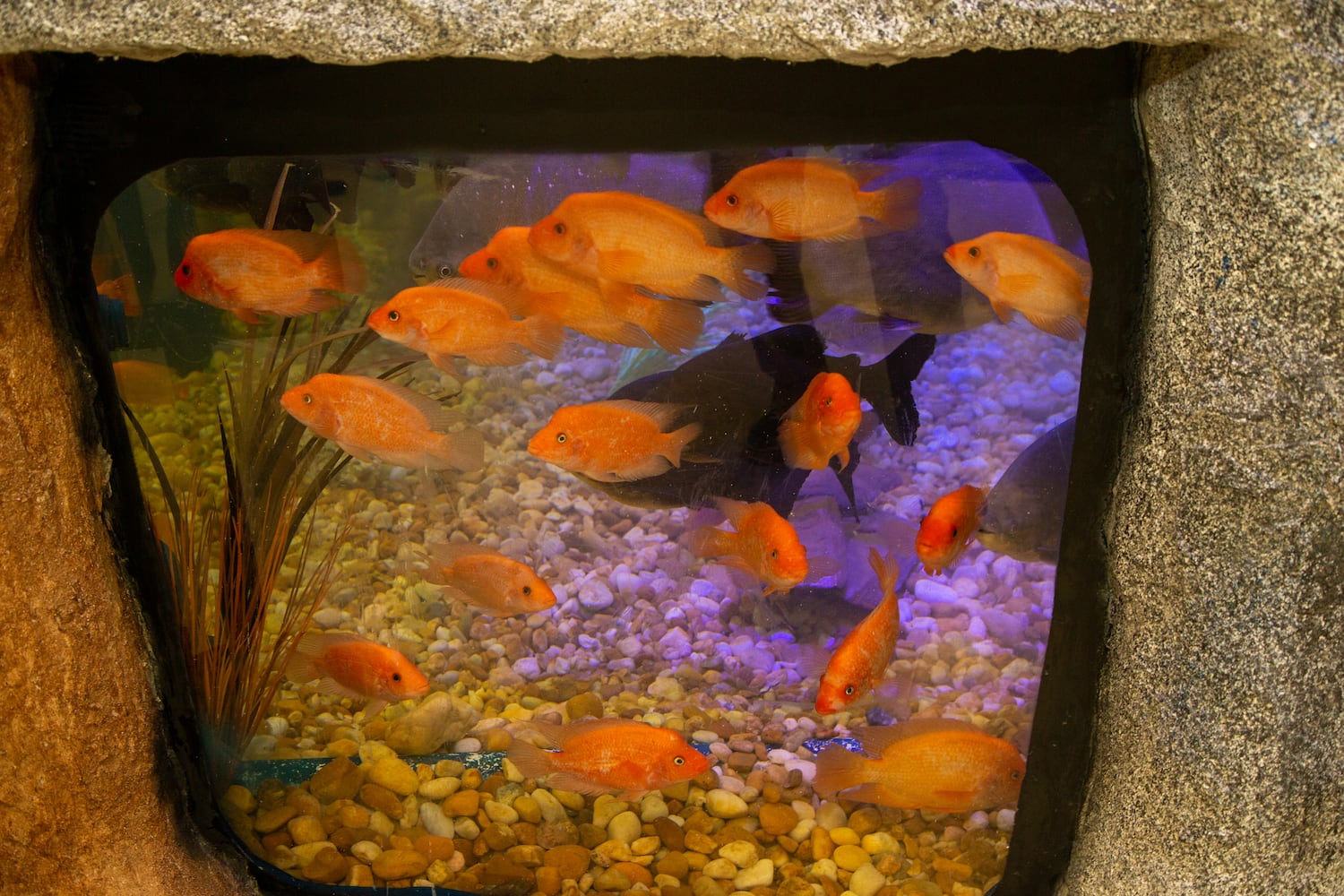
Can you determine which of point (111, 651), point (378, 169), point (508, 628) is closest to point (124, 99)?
point (378, 169)

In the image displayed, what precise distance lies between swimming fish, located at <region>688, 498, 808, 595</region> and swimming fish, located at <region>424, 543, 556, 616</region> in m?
0.39

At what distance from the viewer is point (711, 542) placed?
2.07m

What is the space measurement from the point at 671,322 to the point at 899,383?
1.69 ft

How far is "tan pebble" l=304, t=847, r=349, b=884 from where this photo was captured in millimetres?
2164

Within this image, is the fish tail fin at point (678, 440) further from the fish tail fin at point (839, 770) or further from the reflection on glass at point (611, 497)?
the fish tail fin at point (839, 770)

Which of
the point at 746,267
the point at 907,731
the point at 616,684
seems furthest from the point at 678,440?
the point at 907,731

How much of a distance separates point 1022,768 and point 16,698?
211 centimetres

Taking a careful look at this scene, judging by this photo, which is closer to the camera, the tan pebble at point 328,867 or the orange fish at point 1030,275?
the orange fish at point 1030,275

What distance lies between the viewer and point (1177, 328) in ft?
5.33

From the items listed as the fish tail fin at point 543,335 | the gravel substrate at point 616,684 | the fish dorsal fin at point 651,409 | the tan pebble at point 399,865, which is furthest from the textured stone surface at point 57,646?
the fish dorsal fin at point 651,409

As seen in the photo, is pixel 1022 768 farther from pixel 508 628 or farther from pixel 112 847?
pixel 112 847

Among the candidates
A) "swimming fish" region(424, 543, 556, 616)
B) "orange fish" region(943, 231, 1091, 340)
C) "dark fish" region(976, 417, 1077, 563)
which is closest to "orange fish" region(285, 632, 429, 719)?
"swimming fish" region(424, 543, 556, 616)

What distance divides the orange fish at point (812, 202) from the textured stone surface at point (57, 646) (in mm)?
1325

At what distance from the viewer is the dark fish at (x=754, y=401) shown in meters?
1.91
